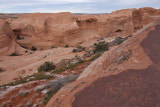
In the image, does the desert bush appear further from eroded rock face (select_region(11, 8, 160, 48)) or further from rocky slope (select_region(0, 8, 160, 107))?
eroded rock face (select_region(11, 8, 160, 48))

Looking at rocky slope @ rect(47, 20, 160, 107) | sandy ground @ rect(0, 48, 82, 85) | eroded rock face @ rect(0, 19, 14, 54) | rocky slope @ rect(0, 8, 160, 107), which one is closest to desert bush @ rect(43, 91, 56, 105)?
rocky slope @ rect(0, 8, 160, 107)

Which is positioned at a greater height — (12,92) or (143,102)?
(143,102)

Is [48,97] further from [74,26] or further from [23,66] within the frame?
[74,26]

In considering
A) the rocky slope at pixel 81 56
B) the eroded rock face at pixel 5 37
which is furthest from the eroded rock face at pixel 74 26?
the eroded rock face at pixel 5 37

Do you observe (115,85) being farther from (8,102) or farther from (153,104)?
(8,102)

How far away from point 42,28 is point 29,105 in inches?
533

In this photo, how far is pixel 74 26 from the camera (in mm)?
15703

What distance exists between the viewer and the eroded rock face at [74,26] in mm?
15602

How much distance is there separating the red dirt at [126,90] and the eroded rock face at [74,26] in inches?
557

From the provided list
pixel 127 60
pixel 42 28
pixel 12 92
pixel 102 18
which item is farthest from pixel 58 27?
pixel 127 60

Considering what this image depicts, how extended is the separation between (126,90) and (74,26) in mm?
14825

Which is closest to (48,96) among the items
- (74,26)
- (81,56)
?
(81,56)

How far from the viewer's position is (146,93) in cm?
133

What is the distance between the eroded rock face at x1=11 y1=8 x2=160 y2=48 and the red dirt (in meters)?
14.2
